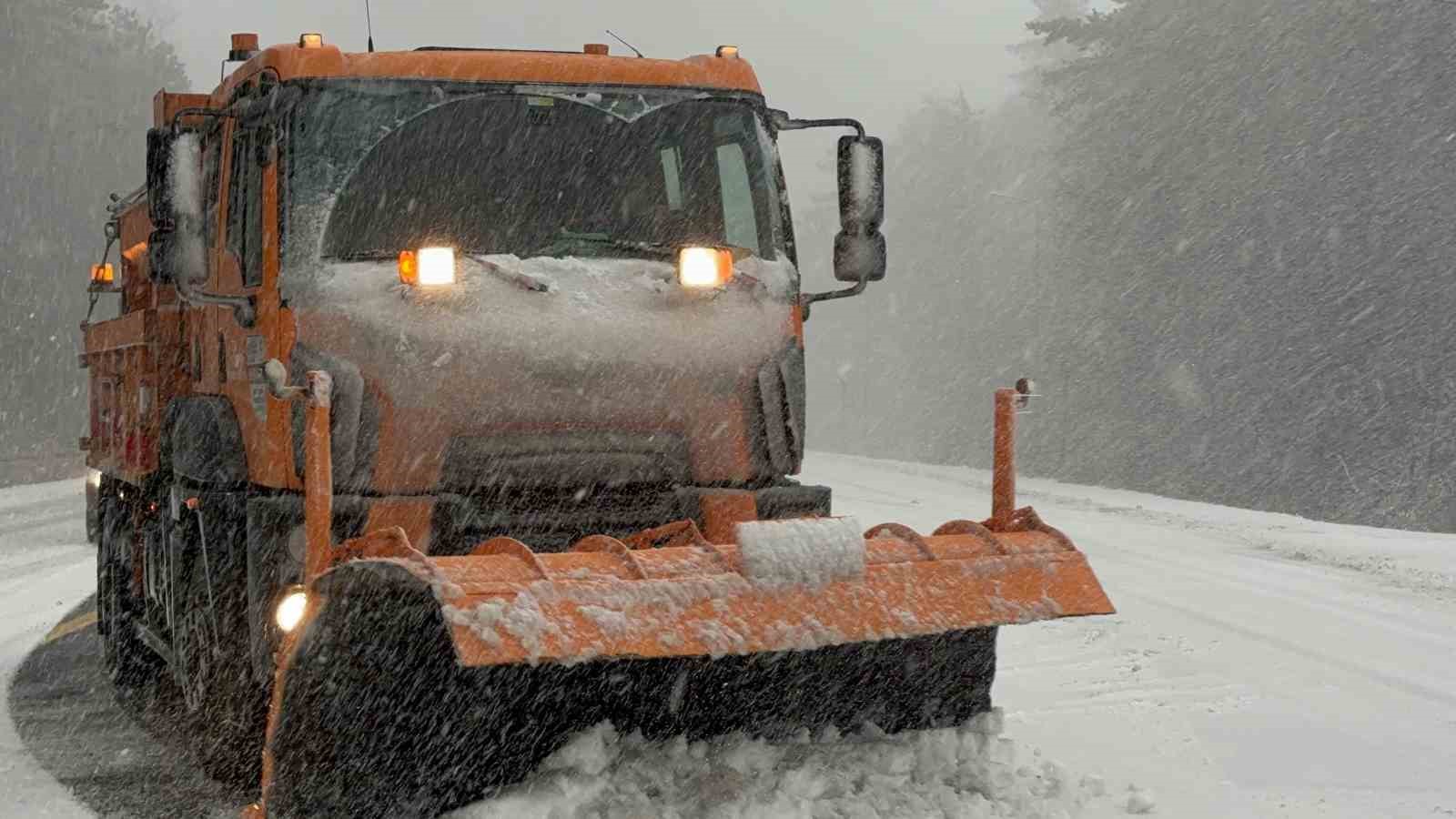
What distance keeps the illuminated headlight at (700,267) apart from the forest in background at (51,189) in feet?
135

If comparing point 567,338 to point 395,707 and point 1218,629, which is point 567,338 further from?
point 1218,629

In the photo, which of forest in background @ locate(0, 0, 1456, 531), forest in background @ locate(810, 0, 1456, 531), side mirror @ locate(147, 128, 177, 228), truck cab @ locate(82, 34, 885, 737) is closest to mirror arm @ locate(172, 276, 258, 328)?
truck cab @ locate(82, 34, 885, 737)

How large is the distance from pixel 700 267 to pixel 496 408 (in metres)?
0.80

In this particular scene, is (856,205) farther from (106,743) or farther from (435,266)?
(106,743)

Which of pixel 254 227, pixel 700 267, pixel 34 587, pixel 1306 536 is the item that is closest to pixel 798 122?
pixel 700 267

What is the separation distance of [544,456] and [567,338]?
0.39 meters

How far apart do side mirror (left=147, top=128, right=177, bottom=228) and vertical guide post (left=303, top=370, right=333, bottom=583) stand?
117 cm

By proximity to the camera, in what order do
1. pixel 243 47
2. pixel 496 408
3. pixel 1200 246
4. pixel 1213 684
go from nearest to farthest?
pixel 496 408 < pixel 243 47 < pixel 1213 684 < pixel 1200 246

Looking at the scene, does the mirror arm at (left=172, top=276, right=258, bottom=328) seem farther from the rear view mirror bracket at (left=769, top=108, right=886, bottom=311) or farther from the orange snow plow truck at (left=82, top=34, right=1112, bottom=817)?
the rear view mirror bracket at (left=769, top=108, right=886, bottom=311)

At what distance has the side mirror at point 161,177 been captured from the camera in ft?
18.1

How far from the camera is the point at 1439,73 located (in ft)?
105

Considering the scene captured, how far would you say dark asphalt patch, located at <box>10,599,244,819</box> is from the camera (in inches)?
239

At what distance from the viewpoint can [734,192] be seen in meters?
6.09

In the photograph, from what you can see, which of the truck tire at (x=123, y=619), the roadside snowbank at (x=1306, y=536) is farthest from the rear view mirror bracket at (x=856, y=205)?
the roadside snowbank at (x=1306, y=536)
